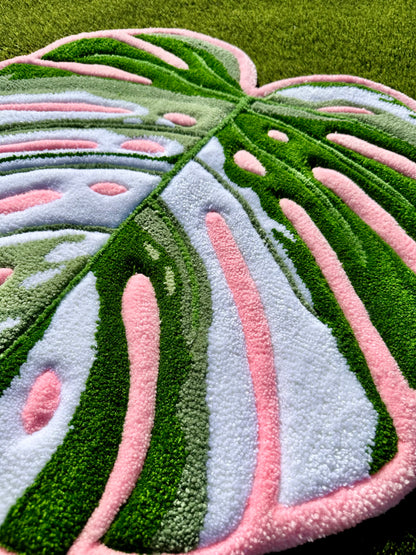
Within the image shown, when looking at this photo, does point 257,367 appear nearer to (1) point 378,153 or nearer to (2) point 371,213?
(2) point 371,213

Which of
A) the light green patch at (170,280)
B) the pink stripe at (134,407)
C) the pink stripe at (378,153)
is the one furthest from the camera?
the pink stripe at (378,153)

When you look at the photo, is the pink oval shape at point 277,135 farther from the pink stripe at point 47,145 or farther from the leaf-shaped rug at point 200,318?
the pink stripe at point 47,145

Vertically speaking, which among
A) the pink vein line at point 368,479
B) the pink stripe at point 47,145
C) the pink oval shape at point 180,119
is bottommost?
the pink vein line at point 368,479

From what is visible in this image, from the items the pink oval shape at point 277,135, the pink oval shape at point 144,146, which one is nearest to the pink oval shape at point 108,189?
the pink oval shape at point 144,146

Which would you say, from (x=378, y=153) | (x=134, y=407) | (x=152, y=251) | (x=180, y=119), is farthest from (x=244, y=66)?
(x=134, y=407)

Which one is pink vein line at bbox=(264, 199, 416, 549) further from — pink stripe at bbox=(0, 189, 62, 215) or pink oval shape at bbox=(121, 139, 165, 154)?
pink stripe at bbox=(0, 189, 62, 215)

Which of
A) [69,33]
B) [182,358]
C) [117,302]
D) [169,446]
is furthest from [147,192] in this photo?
[69,33]

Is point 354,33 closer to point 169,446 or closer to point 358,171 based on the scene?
point 358,171
